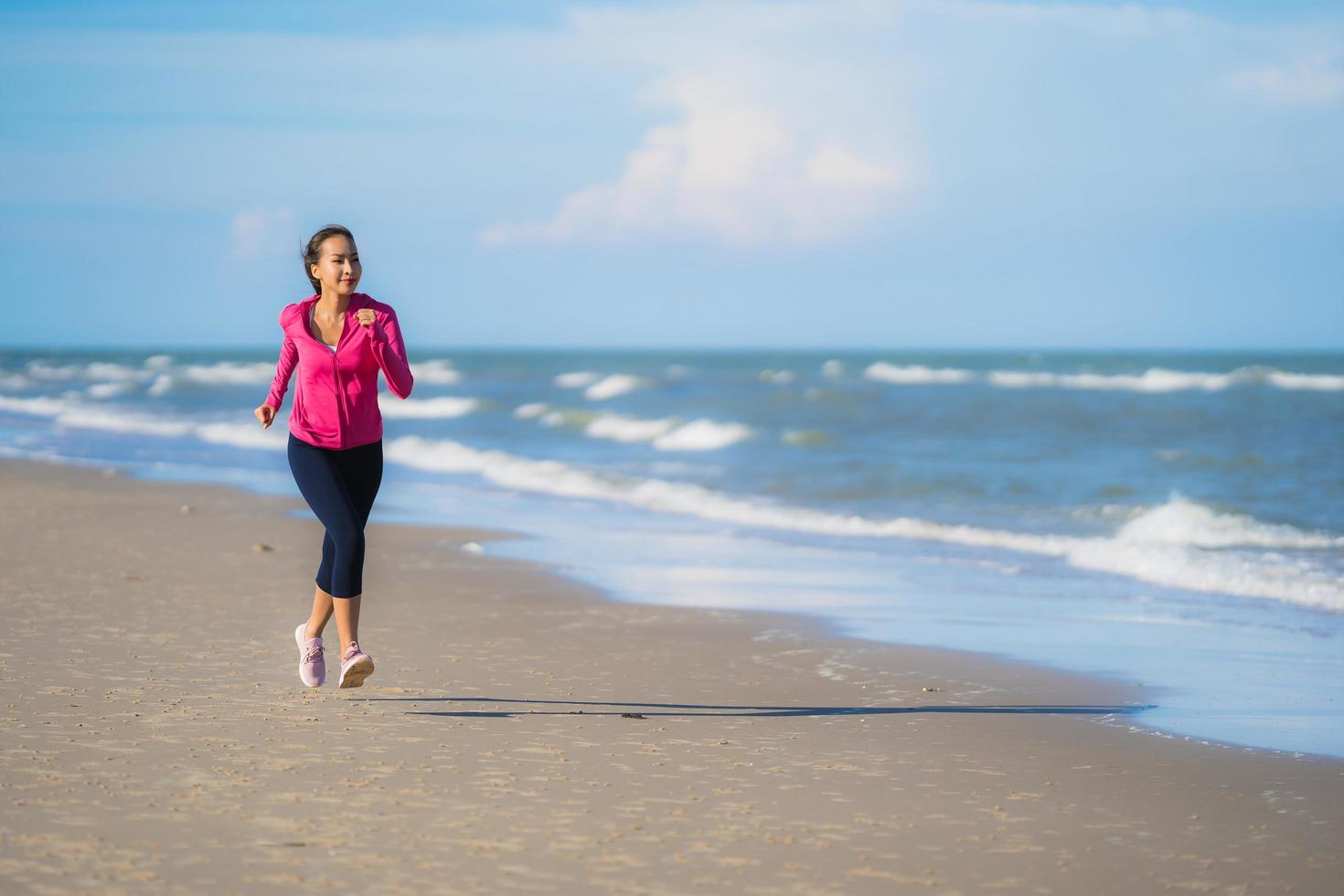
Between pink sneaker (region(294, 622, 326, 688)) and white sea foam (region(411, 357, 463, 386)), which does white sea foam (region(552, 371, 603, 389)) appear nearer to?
white sea foam (region(411, 357, 463, 386))

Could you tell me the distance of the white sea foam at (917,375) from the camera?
61.9 metres

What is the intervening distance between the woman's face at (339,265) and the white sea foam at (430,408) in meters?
33.4

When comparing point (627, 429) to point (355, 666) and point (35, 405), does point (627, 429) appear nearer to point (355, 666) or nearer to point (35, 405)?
point (35, 405)

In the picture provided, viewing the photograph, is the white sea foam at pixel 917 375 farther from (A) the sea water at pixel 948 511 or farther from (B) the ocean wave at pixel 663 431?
(B) the ocean wave at pixel 663 431

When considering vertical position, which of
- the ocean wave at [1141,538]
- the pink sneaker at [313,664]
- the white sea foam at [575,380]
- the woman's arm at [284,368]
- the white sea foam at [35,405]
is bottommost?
the pink sneaker at [313,664]

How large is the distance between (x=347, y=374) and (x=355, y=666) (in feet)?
3.82

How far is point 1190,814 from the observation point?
4.49 meters

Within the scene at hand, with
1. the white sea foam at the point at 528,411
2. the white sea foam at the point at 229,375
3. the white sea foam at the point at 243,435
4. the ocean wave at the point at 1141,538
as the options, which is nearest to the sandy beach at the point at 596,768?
the ocean wave at the point at 1141,538

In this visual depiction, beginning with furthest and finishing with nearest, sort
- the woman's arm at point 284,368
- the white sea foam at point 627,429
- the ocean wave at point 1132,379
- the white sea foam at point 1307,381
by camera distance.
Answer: the ocean wave at point 1132,379
the white sea foam at point 1307,381
the white sea foam at point 627,429
the woman's arm at point 284,368

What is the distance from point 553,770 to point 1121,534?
9895mm

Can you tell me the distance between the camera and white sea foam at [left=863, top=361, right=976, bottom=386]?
203 feet

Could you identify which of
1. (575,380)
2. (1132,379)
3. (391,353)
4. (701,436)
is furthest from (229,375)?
(391,353)

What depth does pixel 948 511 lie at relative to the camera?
1468 cm

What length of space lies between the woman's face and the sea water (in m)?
3.76
